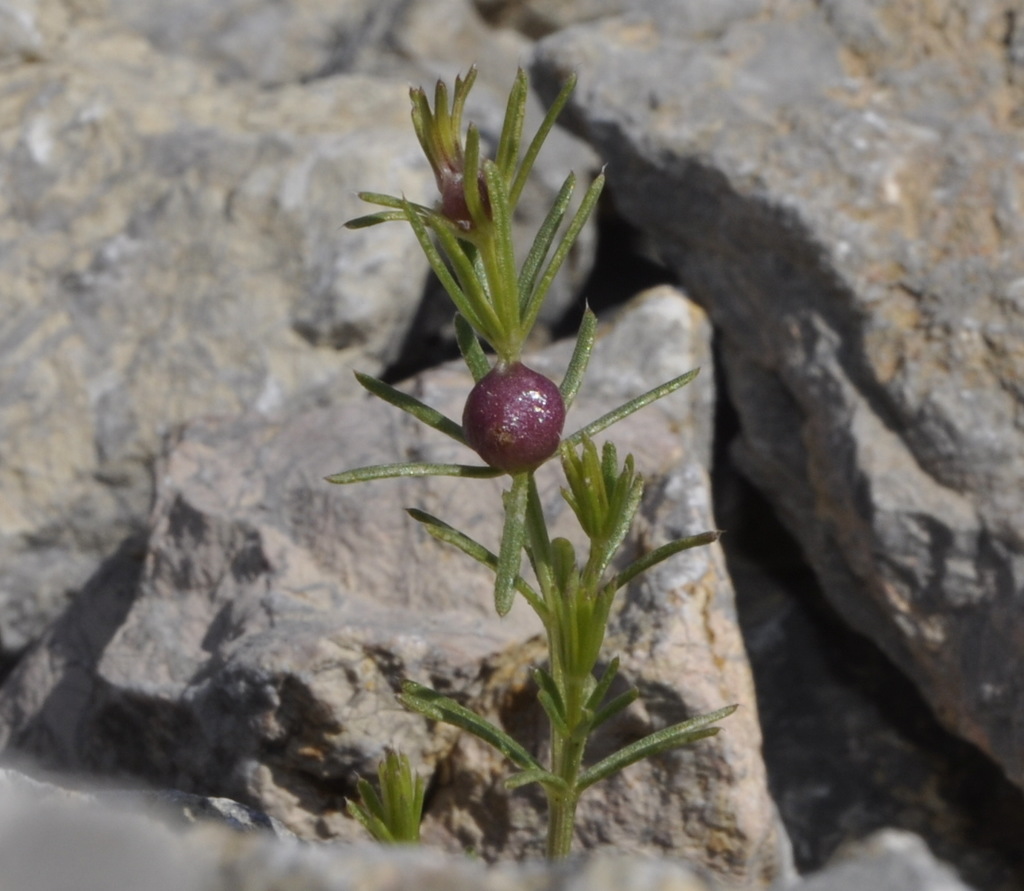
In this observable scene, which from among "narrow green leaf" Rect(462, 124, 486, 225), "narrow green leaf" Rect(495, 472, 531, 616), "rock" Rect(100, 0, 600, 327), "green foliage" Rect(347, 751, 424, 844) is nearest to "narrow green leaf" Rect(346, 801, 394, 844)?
"green foliage" Rect(347, 751, 424, 844)

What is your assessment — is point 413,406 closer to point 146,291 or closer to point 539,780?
point 539,780

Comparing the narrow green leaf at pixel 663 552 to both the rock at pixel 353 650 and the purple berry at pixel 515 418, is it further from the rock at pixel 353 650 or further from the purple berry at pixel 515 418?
the rock at pixel 353 650

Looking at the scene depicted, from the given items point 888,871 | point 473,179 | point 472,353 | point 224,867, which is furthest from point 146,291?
point 888,871

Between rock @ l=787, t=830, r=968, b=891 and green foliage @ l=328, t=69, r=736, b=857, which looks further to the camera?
green foliage @ l=328, t=69, r=736, b=857

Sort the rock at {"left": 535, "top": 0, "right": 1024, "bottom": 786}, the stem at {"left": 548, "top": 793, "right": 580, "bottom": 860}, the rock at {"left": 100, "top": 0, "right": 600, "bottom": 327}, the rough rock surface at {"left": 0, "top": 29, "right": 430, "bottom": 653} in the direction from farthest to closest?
the rock at {"left": 100, "top": 0, "right": 600, "bottom": 327} < the rough rock surface at {"left": 0, "top": 29, "right": 430, "bottom": 653} < the rock at {"left": 535, "top": 0, "right": 1024, "bottom": 786} < the stem at {"left": 548, "top": 793, "right": 580, "bottom": 860}

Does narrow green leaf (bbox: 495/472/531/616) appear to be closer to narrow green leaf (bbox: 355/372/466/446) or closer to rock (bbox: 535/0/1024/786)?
narrow green leaf (bbox: 355/372/466/446)

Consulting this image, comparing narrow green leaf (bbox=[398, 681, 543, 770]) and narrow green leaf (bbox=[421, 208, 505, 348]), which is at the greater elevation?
narrow green leaf (bbox=[421, 208, 505, 348])

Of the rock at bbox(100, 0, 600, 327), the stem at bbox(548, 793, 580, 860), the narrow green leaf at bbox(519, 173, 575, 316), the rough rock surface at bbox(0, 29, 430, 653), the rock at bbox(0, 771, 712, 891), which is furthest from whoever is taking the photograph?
the rock at bbox(100, 0, 600, 327)
